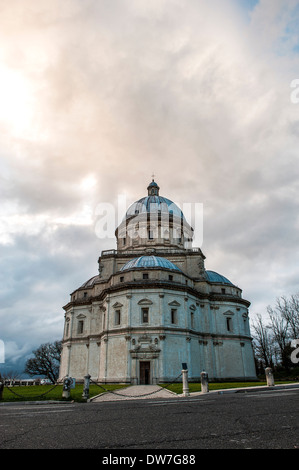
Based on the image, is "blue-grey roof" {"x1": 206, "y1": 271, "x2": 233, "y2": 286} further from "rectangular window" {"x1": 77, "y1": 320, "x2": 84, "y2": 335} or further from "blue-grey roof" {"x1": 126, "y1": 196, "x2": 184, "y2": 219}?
"rectangular window" {"x1": 77, "y1": 320, "x2": 84, "y2": 335}

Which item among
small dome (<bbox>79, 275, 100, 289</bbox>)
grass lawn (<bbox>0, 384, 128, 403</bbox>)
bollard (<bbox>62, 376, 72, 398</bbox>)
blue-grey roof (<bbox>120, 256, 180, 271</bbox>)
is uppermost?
small dome (<bbox>79, 275, 100, 289</bbox>)

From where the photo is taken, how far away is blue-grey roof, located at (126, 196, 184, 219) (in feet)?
169

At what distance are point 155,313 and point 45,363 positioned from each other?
51972 millimetres

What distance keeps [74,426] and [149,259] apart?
32757 mm

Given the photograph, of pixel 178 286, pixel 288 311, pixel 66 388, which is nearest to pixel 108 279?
pixel 178 286

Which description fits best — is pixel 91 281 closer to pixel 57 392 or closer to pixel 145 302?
pixel 145 302

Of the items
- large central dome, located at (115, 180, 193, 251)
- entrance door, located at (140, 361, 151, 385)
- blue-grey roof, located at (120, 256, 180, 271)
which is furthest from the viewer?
large central dome, located at (115, 180, 193, 251)

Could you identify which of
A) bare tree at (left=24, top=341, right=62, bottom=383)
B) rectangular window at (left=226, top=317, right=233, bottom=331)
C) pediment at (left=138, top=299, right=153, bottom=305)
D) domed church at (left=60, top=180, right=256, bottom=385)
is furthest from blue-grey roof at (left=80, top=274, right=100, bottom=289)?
bare tree at (left=24, top=341, right=62, bottom=383)

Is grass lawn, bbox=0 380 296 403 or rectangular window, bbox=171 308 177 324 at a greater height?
rectangular window, bbox=171 308 177 324

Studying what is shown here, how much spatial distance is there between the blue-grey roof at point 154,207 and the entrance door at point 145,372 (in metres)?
22.9

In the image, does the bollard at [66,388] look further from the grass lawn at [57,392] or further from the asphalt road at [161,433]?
the asphalt road at [161,433]
